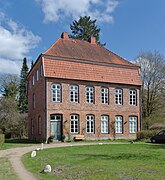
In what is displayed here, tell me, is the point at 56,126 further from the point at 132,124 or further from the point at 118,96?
the point at 132,124

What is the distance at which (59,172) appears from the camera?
10.9 meters

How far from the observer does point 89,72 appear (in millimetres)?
32688

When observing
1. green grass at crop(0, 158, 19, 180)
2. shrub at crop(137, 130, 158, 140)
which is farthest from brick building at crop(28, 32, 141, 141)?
green grass at crop(0, 158, 19, 180)

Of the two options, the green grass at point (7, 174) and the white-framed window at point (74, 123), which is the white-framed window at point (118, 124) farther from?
the green grass at point (7, 174)

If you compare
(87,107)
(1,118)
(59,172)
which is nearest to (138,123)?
(87,107)

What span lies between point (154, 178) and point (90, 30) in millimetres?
48928

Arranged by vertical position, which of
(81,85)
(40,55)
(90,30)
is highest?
(90,30)

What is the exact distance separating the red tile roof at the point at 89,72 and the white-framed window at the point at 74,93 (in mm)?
1077

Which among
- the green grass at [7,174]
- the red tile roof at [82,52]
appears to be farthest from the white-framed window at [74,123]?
the green grass at [7,174]

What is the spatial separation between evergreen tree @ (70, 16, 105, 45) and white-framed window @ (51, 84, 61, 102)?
26718 mm

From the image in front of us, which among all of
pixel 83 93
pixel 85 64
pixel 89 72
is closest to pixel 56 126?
pixel 83 93

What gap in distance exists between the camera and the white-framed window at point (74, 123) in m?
31.2

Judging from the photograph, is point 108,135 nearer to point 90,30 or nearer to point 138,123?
point 138,123

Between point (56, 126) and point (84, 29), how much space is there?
3020 centimetres
